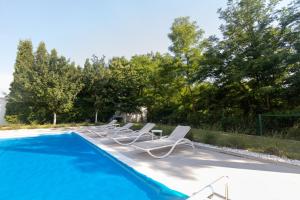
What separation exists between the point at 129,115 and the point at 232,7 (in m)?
13.1

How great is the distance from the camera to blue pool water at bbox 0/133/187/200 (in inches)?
175

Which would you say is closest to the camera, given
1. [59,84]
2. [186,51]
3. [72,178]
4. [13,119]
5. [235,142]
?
[72,178]

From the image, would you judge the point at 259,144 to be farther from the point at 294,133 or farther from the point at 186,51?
the point at 186,51

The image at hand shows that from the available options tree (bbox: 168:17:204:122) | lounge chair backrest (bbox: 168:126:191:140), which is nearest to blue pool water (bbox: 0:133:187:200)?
lounge chair backrest (bbox: 168:126:191:140)

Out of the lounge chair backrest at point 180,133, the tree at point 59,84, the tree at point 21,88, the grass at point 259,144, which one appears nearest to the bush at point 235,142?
the grass at point 259,144

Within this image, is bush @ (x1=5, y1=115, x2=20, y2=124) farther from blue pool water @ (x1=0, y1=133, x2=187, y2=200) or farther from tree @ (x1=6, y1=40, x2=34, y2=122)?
blue pool water @ (x1=0, y1=133, x2=187, y2=200)

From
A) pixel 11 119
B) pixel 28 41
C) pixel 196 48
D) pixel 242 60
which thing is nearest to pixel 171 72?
pixel 196 48

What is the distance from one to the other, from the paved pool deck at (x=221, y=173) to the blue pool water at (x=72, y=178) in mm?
347

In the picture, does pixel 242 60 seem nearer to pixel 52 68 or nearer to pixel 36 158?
pixel 36 158

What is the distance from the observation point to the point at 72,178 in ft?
18.0

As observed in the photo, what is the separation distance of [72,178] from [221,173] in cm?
397

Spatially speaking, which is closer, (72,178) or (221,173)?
(221,173)

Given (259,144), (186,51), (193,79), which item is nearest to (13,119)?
(193,79)

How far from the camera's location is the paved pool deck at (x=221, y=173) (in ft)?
13.0
